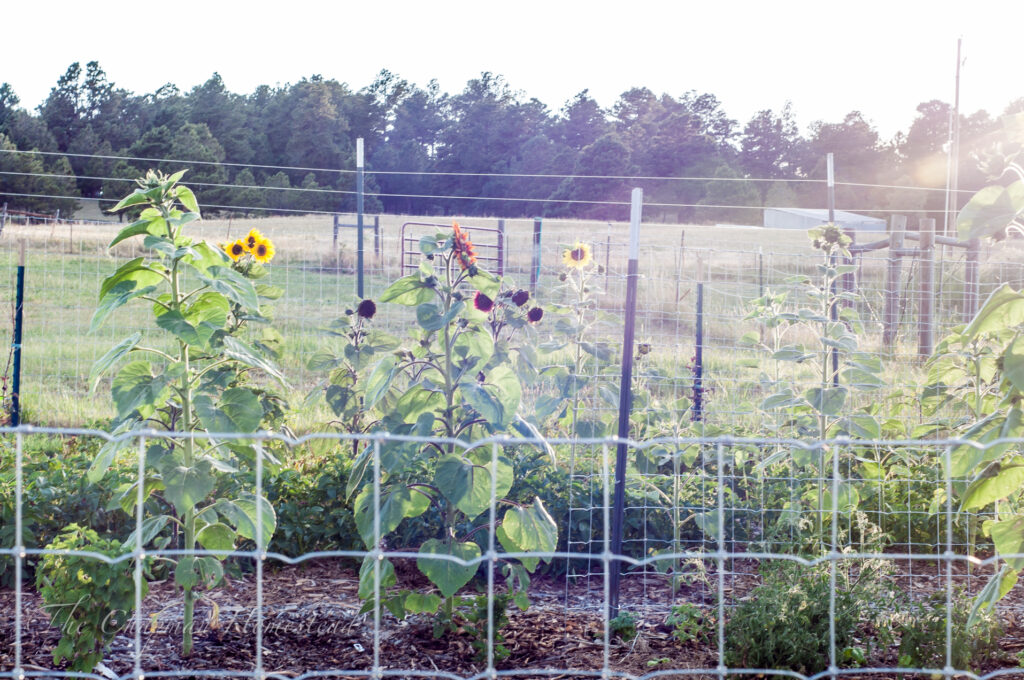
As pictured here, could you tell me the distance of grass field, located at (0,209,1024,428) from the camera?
5.86 metres

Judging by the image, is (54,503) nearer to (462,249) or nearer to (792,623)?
(462,249)

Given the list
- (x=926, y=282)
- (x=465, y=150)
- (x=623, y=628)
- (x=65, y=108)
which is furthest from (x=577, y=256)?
(x=65, y=108)

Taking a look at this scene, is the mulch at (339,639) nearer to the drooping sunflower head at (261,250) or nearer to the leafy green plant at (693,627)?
the leafy green plant at (693,627)

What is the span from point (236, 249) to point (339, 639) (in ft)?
5.53

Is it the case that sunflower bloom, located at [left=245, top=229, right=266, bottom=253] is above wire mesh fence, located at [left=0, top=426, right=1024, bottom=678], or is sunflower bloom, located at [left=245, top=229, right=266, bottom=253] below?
above

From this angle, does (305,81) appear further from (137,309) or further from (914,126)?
(137,309)

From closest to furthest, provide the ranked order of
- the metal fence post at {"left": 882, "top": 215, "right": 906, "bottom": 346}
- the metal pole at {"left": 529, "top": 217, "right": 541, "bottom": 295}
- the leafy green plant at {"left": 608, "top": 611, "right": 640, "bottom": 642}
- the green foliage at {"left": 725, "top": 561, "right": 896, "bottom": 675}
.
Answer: the green foliage at {"left": 725, "top": 561, "right": 896, "bottom": 675} < the leafy green plant at {"left": 608, "top": 611, "right": 640, "bottom": 642} < the metal pole at {"left": 529, "top": 217, "right": 541, "bottom": 295} < the metal fence post at {"left": 882, "top": 215, "right": 906, "bottom": 346}

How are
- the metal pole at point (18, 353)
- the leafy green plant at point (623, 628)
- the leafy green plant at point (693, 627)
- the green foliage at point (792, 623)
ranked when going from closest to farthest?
the green foliage at point (792, 623) → the leafy green plant at point (693, 627) → the leafy green plant at point (623, 628) → the metal pole at point (18, 353)

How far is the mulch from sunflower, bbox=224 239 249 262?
51.2 inches

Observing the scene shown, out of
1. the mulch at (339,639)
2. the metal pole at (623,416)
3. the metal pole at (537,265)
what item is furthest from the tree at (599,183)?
the mulch at (339,639)

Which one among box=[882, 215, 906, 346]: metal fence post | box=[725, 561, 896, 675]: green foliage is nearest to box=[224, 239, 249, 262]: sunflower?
box=[725, 561, 896, 675]: green foliage

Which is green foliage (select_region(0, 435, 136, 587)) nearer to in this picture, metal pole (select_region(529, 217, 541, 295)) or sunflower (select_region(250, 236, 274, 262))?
sunflower (select_region(250, 236, 274, 262))

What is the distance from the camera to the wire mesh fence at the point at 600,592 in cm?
232

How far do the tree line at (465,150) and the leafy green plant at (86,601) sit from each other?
23.9 metres
